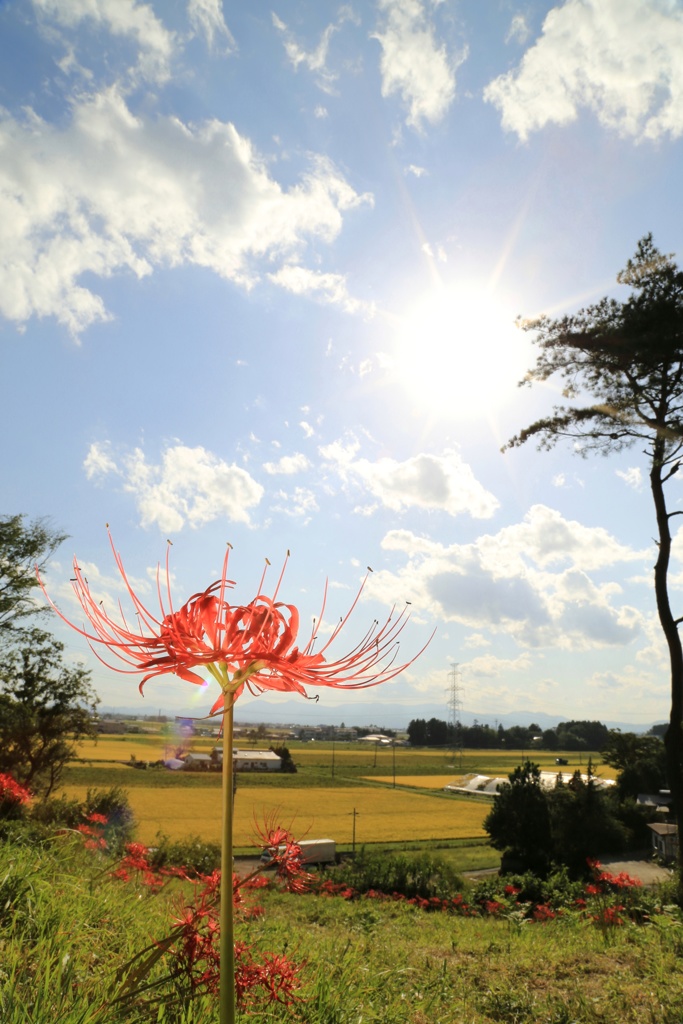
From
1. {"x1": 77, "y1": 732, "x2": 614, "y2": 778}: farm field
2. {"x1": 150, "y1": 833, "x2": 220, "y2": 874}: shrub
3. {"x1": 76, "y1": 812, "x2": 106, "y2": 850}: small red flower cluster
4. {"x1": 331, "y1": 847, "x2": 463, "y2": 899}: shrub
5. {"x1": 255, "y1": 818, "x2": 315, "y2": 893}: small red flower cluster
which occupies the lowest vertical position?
{"x1": 77, "y1": 732, "x2": 614, "y2": 778}: farm field

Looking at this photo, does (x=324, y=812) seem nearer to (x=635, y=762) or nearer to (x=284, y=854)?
(x=635, y=762)

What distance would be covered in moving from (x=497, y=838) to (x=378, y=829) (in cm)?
1225

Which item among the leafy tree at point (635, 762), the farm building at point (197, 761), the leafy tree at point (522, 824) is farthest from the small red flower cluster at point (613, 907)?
the farm building at point (197, 761)

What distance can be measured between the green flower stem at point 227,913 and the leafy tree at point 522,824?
3314 cm

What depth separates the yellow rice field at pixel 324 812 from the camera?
124 feet

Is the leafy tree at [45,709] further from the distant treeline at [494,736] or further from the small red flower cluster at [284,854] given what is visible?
the distant treeline at [494,736]

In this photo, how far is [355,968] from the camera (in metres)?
4.41

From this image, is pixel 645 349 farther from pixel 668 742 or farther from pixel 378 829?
pixel 378 829

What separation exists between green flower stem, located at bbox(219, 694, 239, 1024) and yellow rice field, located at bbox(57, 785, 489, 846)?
33277mm

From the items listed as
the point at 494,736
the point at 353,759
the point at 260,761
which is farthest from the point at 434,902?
the point at 494,736

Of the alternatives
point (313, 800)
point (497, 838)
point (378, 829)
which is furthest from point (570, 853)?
point (313, 800)

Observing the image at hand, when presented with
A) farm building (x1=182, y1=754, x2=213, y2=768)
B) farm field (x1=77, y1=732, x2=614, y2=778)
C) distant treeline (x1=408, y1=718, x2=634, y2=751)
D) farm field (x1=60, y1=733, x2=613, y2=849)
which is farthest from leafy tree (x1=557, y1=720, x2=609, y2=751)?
farm building (x1=182, y1=754, x2=213, y2=768)

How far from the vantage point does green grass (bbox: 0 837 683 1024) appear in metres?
2.81

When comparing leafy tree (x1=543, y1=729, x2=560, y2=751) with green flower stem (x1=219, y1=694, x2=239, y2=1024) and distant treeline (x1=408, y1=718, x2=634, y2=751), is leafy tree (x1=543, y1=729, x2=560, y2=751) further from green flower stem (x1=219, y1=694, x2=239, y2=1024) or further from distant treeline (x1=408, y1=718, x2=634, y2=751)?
green flower stem (x1=219, y1=694, x2=239, y2=1024)
